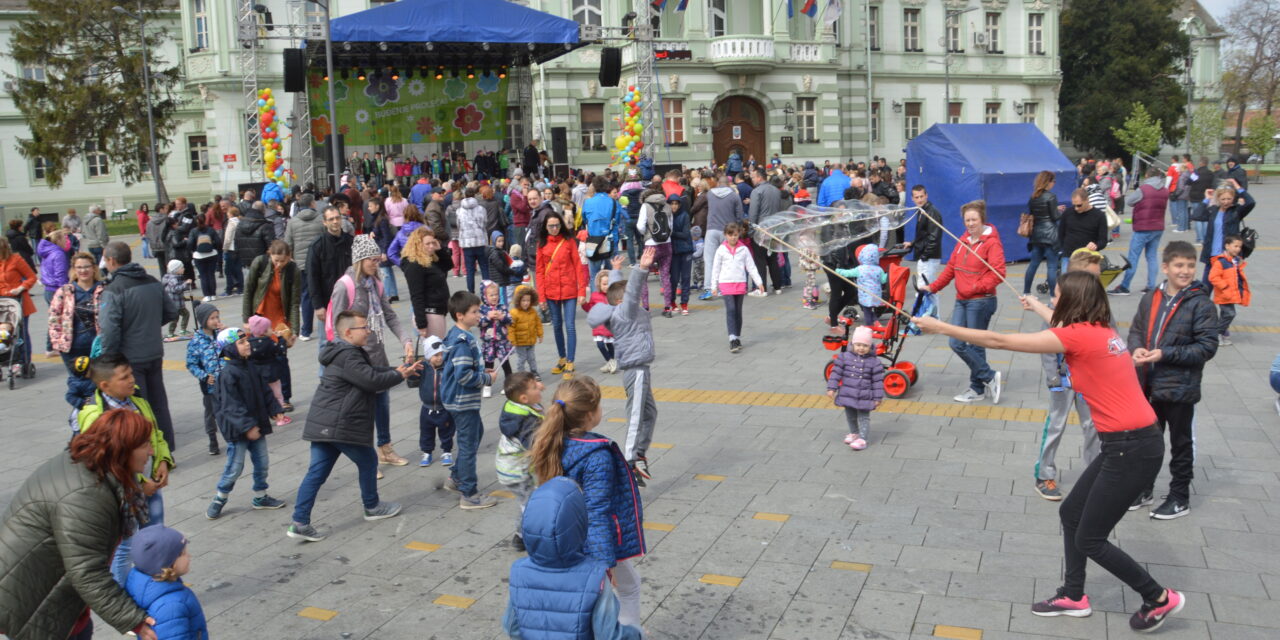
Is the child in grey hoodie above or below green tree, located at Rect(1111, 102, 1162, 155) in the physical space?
below

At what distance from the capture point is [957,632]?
5.04 meters

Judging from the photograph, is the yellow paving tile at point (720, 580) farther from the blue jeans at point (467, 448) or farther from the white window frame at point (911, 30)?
the white window frame at point (911, 30)

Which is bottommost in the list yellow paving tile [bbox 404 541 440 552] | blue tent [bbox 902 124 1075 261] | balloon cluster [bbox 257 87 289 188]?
yellow paving tile [bbox 404 541 440 552]

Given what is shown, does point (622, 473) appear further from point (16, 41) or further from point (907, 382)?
point (16, 41)

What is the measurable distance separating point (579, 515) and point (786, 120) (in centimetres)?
3704

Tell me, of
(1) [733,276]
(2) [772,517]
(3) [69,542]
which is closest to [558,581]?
(3) [69,542]

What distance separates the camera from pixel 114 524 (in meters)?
3.95

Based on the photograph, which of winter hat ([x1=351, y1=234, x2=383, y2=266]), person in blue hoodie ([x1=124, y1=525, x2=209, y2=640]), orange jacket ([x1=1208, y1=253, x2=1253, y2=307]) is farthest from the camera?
orange jacket ([x1=1208, y1=253, x2=1253, y2=307])

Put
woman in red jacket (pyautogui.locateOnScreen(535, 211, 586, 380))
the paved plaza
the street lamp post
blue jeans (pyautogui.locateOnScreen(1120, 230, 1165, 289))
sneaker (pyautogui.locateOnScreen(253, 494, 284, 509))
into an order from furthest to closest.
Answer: the street lamp post < blue jeans (pyautogui.locateOnScreen(1120, 230, 1165, 289)) < woman in red jacket (pyautogui.locateOnScreen(535, 211, 586, 380)) < sneaker (pyautogui.locateOnScreen(253, 494, 284, 509)) < the paved plaza

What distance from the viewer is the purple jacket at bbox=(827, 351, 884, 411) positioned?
7.99 metres

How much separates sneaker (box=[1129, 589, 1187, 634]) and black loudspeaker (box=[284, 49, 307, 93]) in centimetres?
2380

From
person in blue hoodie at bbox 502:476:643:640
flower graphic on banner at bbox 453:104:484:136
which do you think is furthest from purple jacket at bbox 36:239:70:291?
flower graphic on banner at bbox 453:104:484:136

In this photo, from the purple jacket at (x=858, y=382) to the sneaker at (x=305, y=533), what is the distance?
12.8ft

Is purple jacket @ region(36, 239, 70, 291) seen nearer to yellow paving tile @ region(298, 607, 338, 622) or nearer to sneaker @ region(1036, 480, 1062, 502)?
yellow paving tile @ region(298, 607, 338, 622)
